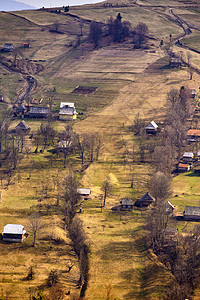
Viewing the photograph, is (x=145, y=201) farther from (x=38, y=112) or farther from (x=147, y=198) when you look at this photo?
(x=38, y=112)

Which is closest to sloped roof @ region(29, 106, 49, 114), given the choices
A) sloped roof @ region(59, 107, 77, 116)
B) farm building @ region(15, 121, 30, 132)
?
sloped roof @ region(59, 107, 77, 116)

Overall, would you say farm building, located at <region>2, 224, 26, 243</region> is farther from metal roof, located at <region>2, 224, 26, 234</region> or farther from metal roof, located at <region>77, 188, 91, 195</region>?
metal roof, located at <region>77, 188, 91, 195</region>

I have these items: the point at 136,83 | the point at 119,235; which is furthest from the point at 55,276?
the point at 136,83

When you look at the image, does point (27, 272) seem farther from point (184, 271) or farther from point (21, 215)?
point (184, 271)

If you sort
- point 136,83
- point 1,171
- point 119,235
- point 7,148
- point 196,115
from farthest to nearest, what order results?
1. point 136,83
2. point 196,115
3. point 7,148
4. point 1,171
5. point 119,235

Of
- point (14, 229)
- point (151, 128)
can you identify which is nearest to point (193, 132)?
point (151, 128)

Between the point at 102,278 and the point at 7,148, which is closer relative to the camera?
the point at 102,278

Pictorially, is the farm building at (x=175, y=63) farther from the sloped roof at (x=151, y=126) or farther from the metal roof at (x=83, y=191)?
the metal roof at (x=83, y=191)
